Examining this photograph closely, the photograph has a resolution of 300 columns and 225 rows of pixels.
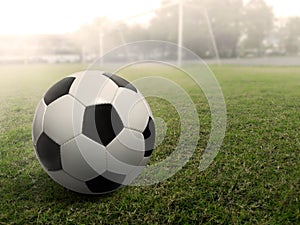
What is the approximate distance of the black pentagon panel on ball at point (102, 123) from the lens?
1783 millimetres

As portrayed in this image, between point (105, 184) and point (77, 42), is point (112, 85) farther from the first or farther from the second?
point (77, 42)

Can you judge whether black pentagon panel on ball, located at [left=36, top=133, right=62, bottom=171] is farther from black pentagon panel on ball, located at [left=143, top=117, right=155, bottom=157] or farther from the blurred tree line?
the blurred tree line

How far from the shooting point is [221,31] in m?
27.5

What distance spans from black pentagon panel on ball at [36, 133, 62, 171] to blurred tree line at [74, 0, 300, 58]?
69.5 feet

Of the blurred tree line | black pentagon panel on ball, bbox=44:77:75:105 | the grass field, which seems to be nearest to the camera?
the grass field

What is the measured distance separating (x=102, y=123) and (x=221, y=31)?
1073 inches

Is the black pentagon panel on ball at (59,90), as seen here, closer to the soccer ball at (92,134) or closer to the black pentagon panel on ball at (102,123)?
the soccer ball at (92,134)

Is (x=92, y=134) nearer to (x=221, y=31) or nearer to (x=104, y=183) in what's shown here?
(x=104, y=183)

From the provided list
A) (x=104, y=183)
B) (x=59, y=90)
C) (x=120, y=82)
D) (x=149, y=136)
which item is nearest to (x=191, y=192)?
(x=149, y=136)

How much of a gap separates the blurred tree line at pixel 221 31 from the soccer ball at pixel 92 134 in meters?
21.1

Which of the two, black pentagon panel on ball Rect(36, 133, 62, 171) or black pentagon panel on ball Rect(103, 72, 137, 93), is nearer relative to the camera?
black pentagon panel on ball Rect(36, 133, 62, 171)

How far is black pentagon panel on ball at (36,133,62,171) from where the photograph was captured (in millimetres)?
1822

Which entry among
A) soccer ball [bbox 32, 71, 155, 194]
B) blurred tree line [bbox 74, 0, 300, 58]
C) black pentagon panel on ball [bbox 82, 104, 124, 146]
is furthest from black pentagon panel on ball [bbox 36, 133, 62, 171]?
blurred tree line [bbox 74, 0, 300, 58]

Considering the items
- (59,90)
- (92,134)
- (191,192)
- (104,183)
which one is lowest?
(191,192)
